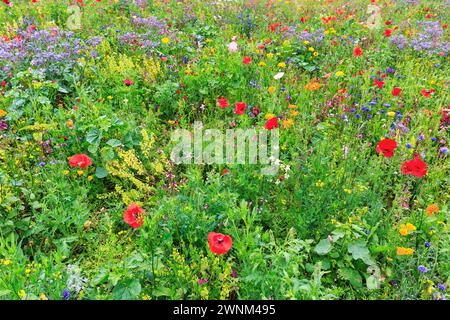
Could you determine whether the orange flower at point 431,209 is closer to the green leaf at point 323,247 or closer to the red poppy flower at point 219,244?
the green leaf at point 323,247

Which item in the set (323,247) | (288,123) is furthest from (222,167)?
(323,247)

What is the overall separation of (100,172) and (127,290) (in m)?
1.34

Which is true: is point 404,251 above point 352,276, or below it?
above

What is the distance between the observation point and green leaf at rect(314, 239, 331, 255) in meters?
2.34

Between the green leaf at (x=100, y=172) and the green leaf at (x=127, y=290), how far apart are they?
4.09 ft

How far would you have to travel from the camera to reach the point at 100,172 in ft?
10.2

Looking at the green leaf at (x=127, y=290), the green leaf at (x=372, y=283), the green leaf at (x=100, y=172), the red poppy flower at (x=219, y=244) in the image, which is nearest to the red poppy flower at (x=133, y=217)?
the green leaf at (x=127, y=290)

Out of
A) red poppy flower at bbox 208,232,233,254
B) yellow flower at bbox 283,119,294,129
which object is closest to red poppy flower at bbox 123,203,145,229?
red poppy flower at bbox 208,232,233,254

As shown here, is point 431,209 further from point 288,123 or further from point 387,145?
point 288,123

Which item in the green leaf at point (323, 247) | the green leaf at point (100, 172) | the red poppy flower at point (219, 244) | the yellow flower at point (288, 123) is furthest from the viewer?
the yellow flower at point (288, 123)

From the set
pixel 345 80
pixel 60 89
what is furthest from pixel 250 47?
pixel 60 89

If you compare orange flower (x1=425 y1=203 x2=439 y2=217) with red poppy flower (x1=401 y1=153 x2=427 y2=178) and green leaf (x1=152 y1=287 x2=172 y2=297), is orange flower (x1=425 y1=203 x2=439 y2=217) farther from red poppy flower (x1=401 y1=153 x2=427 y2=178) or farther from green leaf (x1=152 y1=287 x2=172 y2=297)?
green leaf (x1=152 y1=287 x2=172 y2=297)

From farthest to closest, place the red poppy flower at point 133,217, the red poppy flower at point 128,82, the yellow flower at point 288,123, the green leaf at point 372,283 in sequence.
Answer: the red poppy flower at point 128,82
the yellow flower at point 288,123
the green leaf at point 372,283
the red poppy flower at point 133,217

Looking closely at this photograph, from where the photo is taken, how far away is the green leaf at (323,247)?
234cm
